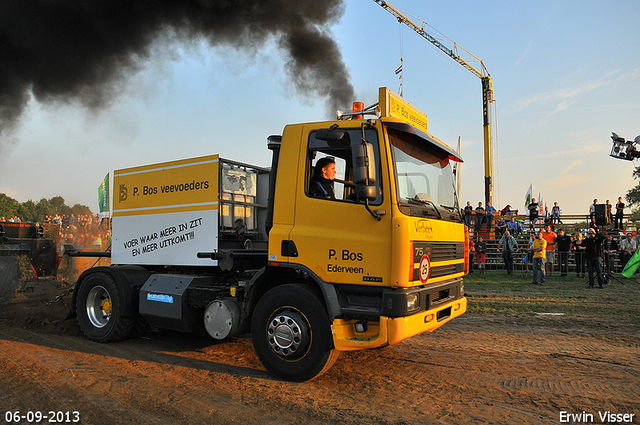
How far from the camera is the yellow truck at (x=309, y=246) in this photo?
4.37 m

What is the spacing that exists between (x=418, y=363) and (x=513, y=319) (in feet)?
13.0

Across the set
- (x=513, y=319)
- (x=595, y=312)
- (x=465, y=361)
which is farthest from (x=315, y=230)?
(x=595, y=312)

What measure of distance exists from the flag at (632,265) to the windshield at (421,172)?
13.2 m

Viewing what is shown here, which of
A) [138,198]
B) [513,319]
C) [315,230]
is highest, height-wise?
[138,198]

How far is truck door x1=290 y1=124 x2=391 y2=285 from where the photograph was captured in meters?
4.37

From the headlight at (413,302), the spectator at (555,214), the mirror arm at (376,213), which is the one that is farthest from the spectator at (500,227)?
the mirror arm at (376,213)

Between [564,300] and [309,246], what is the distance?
29.5 feet

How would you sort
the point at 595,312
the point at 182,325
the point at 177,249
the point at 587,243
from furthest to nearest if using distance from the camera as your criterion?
the point at 587,243 → the point at 595,312 → the point at 177,249 → the point at 182,325

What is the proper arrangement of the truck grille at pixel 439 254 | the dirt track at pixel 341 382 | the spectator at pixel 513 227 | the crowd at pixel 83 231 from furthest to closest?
1. the crowd at pixel 83 231
2. the spectator at pixel 513 227
3. the truck grille at pixel 439 254
4. the dirt track at pixel 341 382

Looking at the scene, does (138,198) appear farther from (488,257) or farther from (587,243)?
(488,257)

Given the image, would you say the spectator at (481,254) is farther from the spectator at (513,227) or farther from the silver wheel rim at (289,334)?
the silver wheel rim at (289,334)

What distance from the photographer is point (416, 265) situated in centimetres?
438

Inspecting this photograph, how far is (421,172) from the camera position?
16.4 ft

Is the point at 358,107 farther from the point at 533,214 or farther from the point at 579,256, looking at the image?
the point at 533,214
